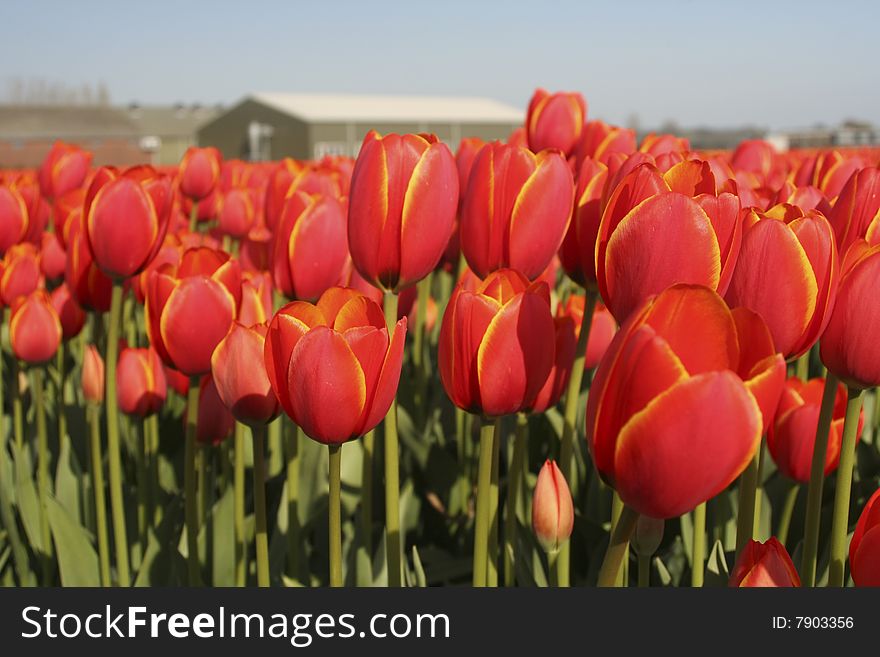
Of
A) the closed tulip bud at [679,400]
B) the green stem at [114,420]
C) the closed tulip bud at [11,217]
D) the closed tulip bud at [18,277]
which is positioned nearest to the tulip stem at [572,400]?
the closed tulip bud at [679,400]

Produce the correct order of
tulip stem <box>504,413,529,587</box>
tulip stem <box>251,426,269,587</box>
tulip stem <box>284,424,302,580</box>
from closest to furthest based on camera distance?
tulip stem <box>251,426,269,587</box> < tulip stem <box>504,413,529,587</box> < tulip stem <box>284,424,302,580</box>

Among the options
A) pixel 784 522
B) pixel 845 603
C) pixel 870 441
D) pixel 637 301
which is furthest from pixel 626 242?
pixel 870 441

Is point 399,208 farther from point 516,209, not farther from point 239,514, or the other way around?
point 239,514

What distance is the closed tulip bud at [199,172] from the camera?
12.1ft

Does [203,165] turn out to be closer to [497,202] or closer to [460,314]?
[497,202]

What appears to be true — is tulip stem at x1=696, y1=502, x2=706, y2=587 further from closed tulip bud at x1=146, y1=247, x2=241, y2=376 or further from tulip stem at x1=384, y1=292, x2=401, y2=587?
closed tulip bud at x1=146, y1=247, x2=241, y2=376

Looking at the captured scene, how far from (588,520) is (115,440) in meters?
0.94

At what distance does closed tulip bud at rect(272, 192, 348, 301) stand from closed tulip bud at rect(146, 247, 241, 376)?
0.14m

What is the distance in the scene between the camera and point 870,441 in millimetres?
2312

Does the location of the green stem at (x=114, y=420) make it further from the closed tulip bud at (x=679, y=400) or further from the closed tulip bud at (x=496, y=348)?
the closed tulip bud at (x=679, y=400)

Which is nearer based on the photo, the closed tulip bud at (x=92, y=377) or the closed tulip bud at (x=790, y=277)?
the closed tulip bud at (x=790, y=277)

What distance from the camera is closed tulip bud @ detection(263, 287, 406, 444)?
1.03 meters

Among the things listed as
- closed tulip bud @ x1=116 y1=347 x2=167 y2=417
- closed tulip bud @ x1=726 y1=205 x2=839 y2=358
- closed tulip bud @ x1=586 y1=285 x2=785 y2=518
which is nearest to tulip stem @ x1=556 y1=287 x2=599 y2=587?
closed tulip bud @ x1=726 y1=205 x2=839 y2=358

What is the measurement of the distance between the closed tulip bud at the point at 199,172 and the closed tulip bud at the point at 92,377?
179 cm
